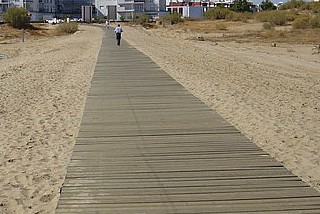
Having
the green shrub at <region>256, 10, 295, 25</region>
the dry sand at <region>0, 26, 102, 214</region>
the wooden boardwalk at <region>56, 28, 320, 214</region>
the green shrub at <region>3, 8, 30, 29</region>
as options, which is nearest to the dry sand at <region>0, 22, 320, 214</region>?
the dry sand at <region>0, 26, 102, 214</region>

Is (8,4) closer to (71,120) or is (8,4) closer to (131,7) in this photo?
(131,7)

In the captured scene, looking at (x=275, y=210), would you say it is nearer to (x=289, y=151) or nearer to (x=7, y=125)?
(x=289, y=151)

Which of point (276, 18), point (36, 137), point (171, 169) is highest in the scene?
point (276, 18)

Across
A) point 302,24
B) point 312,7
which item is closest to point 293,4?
point 312,7

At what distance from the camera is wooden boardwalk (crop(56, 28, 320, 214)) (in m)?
5.27

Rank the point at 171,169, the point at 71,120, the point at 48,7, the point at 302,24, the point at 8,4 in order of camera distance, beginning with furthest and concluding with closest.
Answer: the point at 48,7 < the point at 8,4 < the point at 302,24 < the point at 71,120 < the point at 171,169

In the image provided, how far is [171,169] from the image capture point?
6363mm

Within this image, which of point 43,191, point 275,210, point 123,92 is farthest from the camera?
point 123,92

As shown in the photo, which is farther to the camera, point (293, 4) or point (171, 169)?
point (293, 4)

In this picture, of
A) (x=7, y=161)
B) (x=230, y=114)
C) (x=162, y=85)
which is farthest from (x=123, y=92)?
(x=7, y=161)

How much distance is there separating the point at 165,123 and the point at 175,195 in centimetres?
351

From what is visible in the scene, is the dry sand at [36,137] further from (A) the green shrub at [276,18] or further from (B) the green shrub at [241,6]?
(B) the green shrub at [241,6]

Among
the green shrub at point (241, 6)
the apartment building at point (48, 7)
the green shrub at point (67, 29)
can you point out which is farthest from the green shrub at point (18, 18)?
the green shrub at point (241, 6)

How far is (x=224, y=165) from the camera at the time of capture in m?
6.50
